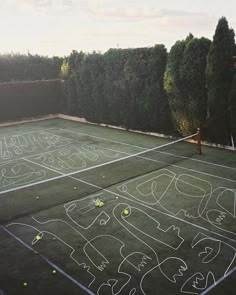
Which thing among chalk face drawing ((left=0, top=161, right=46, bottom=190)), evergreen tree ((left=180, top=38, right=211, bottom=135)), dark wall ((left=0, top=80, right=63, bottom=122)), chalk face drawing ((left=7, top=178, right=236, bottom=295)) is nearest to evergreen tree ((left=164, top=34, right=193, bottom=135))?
evergreen tree ((left=180, top=38, right=211, bottom=135))

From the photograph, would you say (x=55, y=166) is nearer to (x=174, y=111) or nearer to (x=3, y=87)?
(x=174, y=111)

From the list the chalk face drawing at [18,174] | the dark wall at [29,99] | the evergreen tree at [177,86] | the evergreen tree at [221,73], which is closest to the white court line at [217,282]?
the chalk face drawing at [18,174]

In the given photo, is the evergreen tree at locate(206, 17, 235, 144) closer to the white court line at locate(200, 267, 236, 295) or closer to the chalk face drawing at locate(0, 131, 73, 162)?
the chalk face drawing at locate(0, 131, 73, 162)

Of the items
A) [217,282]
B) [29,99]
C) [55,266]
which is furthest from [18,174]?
[29,99]

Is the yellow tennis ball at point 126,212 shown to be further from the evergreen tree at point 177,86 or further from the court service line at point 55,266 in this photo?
the evergreen tree at point 177,86

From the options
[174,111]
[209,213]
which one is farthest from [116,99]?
[209,213]
